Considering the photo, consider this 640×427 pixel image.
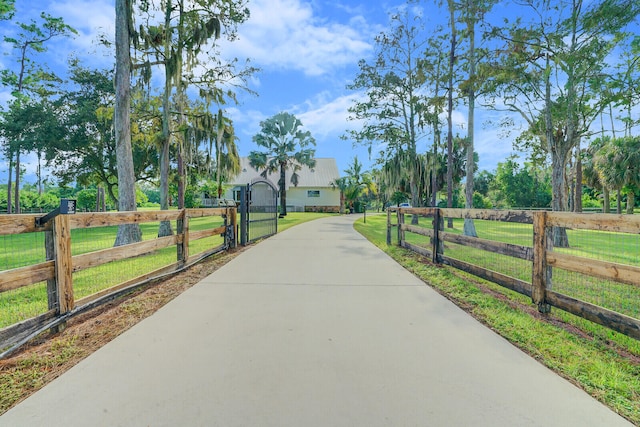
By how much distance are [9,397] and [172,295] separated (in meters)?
2.36

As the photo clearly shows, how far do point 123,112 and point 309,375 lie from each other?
370 inches

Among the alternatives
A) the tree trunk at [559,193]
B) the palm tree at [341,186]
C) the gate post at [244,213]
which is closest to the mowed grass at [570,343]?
the gate post at [244,213]

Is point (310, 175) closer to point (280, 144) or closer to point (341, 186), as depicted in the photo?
point (341, 186)

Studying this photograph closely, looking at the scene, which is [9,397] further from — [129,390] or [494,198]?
[494,198]

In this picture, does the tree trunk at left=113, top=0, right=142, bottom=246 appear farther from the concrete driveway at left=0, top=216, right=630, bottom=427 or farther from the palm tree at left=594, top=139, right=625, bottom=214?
the palm tree at left=594, top=139, right=625, bottom=214

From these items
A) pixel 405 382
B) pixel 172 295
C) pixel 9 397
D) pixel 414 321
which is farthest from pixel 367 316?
pixel 9 397

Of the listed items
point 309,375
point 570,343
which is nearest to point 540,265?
point 570,343

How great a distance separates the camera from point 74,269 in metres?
3.47

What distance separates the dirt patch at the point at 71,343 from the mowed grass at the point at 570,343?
3.96 m

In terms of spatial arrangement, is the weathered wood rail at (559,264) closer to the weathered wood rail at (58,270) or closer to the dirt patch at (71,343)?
the dirt patch at (71,343)

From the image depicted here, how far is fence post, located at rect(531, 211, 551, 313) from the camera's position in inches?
148

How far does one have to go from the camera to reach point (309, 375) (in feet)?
7.81

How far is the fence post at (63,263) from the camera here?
10.6 ft

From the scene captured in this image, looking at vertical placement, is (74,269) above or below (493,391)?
above
